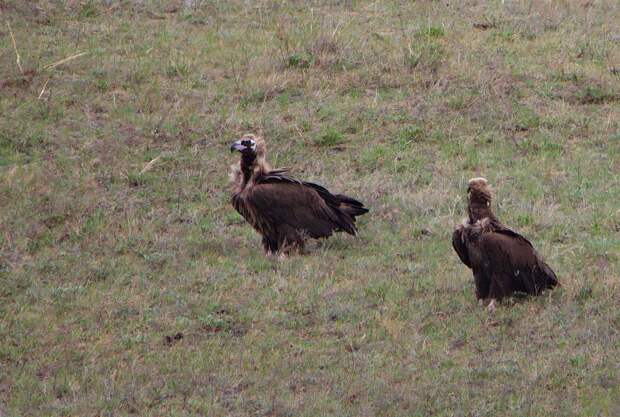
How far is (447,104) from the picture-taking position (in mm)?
15344

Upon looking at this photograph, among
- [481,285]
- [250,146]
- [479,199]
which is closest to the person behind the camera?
[481,285]

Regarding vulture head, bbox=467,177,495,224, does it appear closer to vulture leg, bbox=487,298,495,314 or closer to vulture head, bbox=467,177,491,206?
vulture head, bbox=467,177,491,206

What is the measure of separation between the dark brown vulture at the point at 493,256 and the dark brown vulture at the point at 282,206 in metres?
1.82

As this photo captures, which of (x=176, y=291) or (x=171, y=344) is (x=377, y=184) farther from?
(x=171, y=344)

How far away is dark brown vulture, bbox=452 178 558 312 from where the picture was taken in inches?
408

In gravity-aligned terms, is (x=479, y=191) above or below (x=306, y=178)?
above

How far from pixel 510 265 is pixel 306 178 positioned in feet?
13.4

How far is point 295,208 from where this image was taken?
12.1m

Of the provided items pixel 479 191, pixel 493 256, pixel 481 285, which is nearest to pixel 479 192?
pixel 479 191

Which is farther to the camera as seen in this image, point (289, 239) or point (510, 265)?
point (289, 239)

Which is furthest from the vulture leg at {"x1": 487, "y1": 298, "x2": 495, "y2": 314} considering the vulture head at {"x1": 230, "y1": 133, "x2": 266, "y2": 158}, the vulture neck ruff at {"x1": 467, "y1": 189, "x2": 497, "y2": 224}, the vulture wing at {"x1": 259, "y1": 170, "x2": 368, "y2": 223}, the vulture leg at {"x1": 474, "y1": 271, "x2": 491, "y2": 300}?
the vulture head at {"x1": 230, "y1": 133, "x2": 266, "y2": 158}

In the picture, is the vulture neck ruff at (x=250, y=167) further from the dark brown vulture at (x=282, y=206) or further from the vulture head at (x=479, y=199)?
the vulture head at (x=479, y=199)

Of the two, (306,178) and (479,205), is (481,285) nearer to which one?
(479,205)

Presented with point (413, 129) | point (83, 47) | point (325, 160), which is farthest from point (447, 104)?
point (83, 47)
